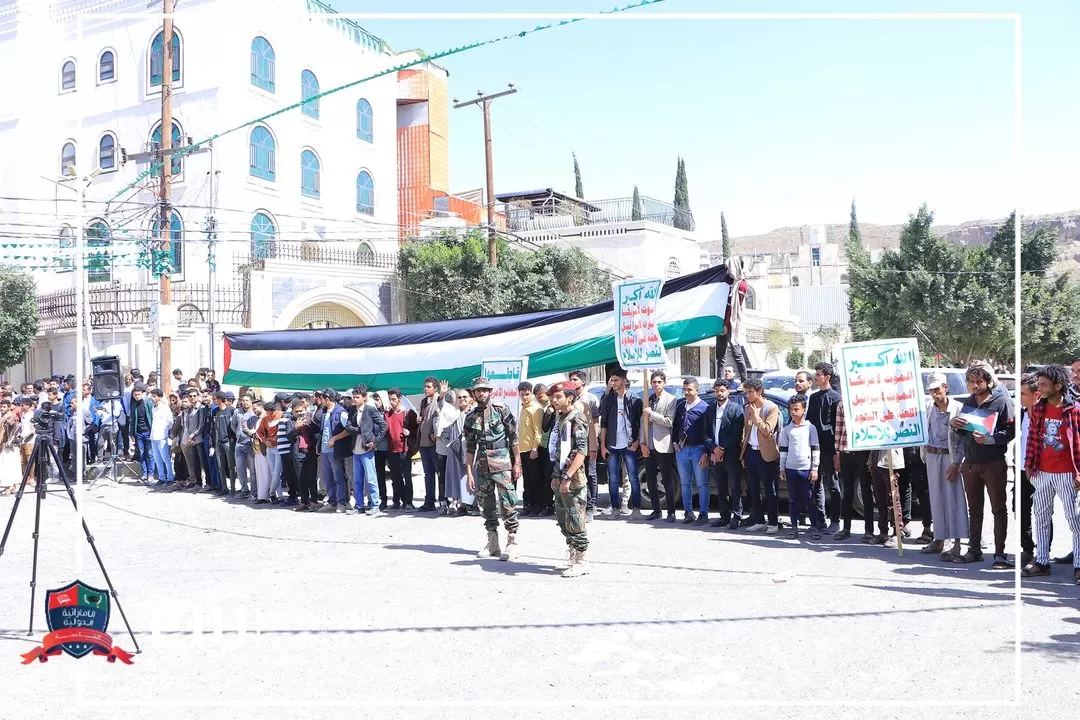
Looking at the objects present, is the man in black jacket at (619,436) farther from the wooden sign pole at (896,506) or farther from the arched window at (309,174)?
the arched window at (309,174)

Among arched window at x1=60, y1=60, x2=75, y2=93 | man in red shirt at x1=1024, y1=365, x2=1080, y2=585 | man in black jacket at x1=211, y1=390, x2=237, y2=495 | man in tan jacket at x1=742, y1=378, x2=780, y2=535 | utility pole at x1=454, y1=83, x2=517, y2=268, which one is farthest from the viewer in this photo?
arched window at x1=60, y1=60, x2=75, y2=93

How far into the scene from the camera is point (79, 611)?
5.59m

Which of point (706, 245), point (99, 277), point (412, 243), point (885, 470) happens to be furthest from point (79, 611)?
point (706, 245)

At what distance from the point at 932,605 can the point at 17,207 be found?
37642 mm

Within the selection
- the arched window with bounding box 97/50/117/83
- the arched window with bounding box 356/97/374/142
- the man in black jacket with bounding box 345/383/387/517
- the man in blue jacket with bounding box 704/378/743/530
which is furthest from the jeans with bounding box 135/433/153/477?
the arched window with bounding box 356/97/374/142

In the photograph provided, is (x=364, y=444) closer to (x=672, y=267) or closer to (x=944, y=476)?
(x=944, y=476)

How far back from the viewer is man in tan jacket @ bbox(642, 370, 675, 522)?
1182 cm

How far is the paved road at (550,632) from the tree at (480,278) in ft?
72.7

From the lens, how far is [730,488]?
11.2 meters

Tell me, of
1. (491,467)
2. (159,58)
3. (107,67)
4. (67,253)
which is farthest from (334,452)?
(107,67)

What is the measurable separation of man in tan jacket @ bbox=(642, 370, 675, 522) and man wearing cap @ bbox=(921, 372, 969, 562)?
318cm

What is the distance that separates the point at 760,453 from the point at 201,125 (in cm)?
2748

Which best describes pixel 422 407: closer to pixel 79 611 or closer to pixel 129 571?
pixel 129 571

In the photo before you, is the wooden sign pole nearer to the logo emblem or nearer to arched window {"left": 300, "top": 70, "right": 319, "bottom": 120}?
the logo emblem
